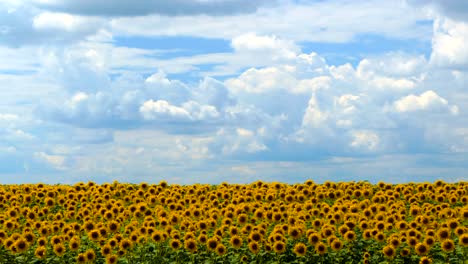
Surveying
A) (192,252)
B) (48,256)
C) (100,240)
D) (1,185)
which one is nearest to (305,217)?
(192,252)

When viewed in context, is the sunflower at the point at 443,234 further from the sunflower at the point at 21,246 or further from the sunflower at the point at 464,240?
the sunflower at the point at 21,246

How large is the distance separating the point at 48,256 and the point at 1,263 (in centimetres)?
125

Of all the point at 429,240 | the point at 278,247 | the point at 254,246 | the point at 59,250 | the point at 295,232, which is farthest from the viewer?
the point at 295,232

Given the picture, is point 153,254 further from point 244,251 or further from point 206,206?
point 206,206

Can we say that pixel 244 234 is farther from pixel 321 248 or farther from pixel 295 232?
pixel 321 248

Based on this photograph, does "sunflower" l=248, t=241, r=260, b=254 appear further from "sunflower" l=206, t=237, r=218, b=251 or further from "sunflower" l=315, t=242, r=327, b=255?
"sunflower" l=315, t=242, r=327, b=255

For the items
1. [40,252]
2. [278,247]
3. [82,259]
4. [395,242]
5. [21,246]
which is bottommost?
[82,259]

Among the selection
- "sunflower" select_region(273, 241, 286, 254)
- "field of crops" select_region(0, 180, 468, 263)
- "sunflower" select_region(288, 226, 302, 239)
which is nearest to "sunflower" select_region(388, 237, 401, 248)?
"field of crops" select_region(0, 180, 468, 263)

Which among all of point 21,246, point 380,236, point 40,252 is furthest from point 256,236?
point 21,246

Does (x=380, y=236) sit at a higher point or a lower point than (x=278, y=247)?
higher

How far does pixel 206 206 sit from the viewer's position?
76.3 feet

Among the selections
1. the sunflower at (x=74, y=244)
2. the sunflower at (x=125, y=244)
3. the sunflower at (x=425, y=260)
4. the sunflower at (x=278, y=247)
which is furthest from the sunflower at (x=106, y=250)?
the sunflower at (x=425, y=260)

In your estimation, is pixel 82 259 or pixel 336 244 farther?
pixel 336 244

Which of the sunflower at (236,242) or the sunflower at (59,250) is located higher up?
the sunflower at (236,242)
